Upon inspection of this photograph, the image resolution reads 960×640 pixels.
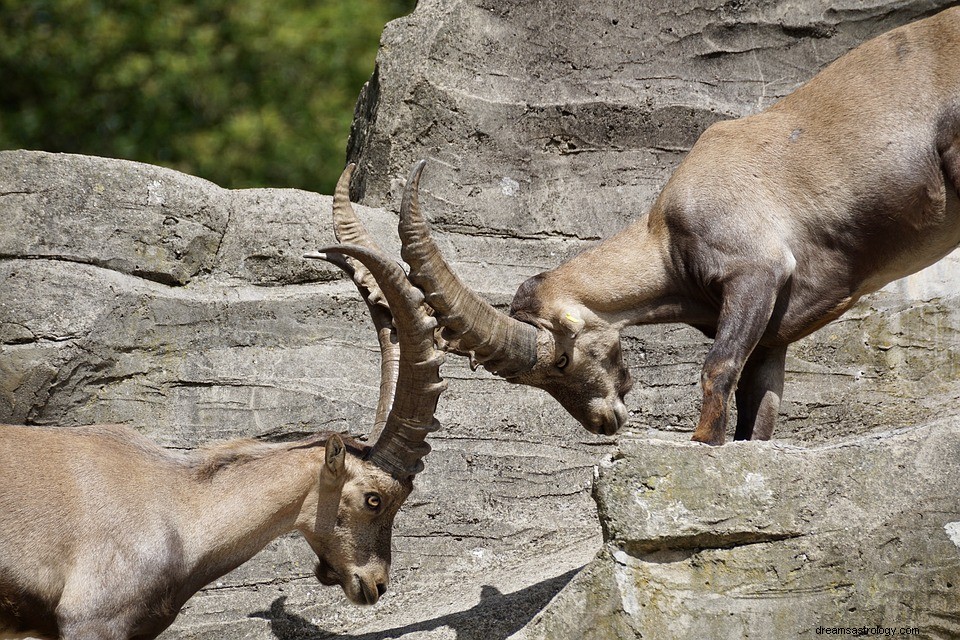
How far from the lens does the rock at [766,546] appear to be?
17.3ft

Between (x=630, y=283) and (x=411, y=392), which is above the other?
(x=630, y=283)

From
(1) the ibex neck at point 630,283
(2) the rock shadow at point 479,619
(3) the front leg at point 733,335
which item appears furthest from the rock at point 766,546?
(1) the ibex neck at point 630,283

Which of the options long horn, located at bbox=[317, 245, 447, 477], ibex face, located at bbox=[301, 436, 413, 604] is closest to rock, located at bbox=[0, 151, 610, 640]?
ibex face, located at bbox=[301, 436, 413, 604]

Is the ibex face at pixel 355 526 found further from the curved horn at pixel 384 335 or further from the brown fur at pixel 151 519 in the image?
the curved horn at pixel 384 335

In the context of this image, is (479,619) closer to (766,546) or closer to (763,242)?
(766,546)

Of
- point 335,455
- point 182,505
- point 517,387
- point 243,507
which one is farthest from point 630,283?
point 182,505

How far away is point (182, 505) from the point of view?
6.12m

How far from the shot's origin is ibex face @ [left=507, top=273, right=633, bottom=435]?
714 centimetres

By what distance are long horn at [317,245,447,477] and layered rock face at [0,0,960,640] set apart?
0.99 meters

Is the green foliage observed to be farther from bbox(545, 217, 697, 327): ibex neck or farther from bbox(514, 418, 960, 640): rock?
bbox(514, 418, 960, 640): rock

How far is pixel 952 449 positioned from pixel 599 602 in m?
1.79

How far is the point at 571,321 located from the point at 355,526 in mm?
1749

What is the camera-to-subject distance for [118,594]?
5.67 m

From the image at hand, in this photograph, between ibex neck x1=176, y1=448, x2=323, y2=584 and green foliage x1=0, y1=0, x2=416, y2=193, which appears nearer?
ibex neck x1=176, y1=448, x2=323, y2=584
